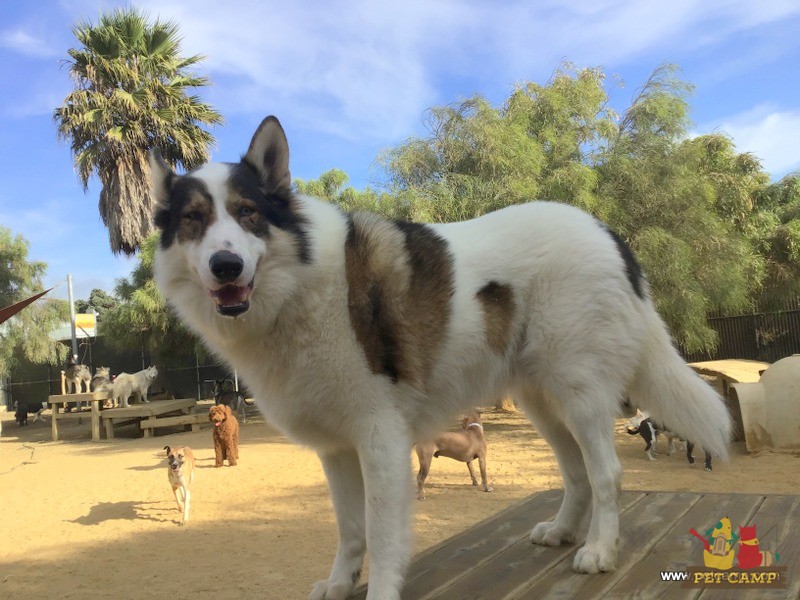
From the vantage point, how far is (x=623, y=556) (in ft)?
9.82

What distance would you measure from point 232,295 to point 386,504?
1001mm

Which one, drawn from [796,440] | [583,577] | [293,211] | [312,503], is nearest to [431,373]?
[293,211]

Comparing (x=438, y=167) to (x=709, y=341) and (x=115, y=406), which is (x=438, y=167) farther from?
(x=115, y=406)

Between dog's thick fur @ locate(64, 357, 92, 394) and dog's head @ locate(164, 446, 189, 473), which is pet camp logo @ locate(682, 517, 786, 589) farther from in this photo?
dog's thick fur @ locate(64, 357, 92, 394)

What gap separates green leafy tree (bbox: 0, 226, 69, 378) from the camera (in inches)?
907

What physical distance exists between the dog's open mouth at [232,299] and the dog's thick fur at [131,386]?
18817 millimetres

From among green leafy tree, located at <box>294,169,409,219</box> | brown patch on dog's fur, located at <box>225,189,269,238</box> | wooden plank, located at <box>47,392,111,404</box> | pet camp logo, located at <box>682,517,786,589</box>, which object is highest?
green leafy tree, located at <box>294,169,409,219</box>

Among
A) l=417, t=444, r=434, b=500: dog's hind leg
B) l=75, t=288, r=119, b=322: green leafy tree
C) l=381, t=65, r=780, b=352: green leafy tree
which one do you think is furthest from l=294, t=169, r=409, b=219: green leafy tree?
l=75, t=288, r=119, b=322: green leafy tree

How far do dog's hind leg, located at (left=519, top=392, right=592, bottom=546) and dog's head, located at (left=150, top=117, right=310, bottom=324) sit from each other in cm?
154

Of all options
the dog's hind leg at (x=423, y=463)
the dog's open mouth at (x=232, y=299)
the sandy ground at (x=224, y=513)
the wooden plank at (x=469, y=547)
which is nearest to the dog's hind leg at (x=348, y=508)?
the wooden plank at (x=469, y=547)

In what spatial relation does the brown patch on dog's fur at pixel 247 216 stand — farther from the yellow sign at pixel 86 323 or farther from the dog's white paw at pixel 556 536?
the yellow sign at pixel 86 323

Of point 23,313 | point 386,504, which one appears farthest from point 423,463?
point 23,313

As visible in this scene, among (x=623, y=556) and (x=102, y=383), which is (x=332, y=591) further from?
(x=102, y=383)

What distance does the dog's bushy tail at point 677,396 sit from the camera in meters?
2.98
